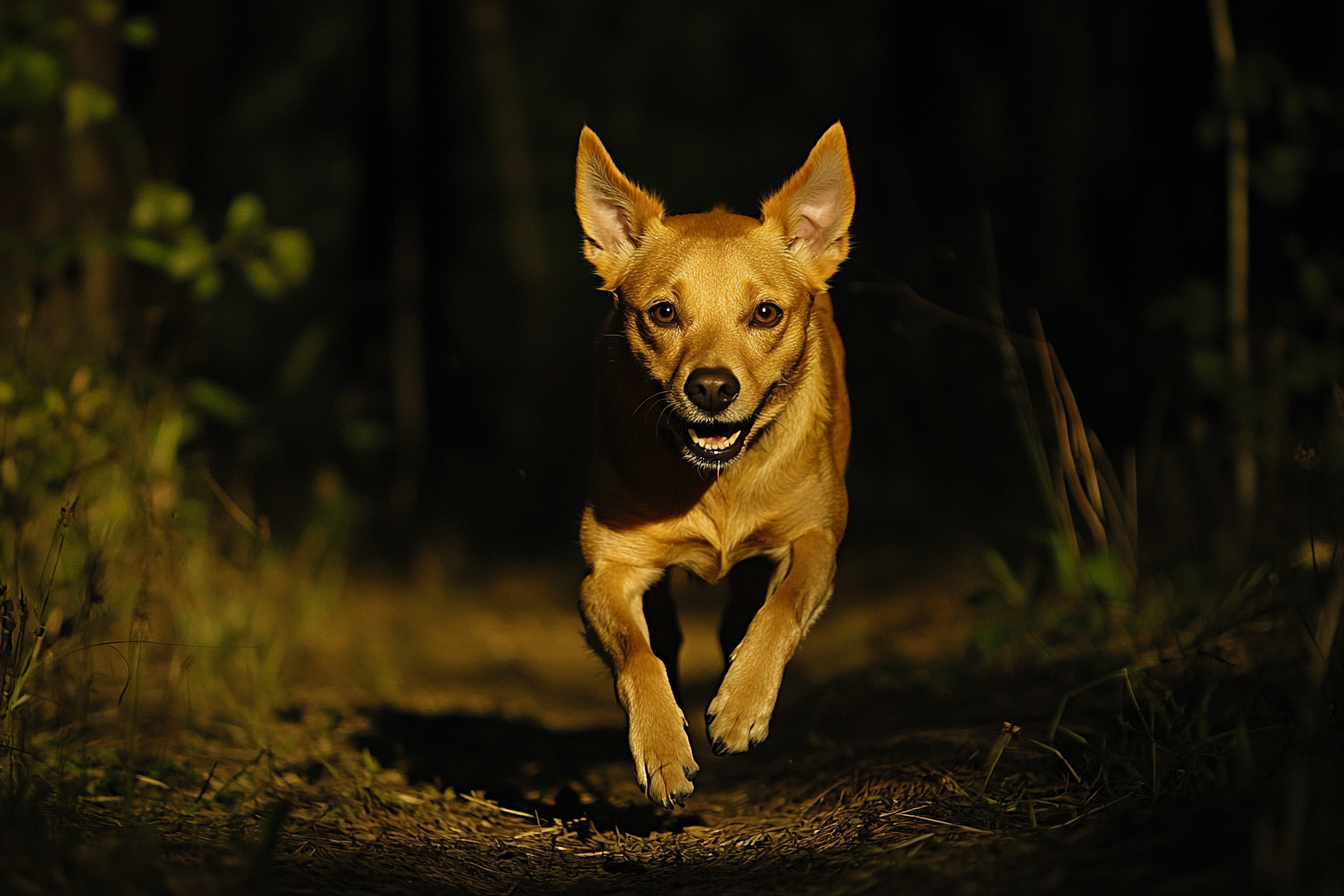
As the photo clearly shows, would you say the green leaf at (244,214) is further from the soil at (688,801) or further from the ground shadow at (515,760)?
the ground shadow at (515,760)

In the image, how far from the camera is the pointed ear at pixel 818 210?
161 inches

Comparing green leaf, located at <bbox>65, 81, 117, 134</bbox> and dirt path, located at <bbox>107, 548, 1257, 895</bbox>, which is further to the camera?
green leaf, located at <bbox>65, 81, 117, 134</bbox>

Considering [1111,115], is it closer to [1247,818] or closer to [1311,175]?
[1311,175]

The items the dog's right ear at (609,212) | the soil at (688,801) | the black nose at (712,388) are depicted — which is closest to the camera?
the soil at (688,801)

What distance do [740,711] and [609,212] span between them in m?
2.03

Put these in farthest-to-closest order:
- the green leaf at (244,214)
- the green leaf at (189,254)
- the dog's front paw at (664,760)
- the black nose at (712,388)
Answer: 1. the green leaf at (244,214)
2. the green leaf at (189,254)
3. the black nose at (712,388)
4. the dog's front paw at (664,760)

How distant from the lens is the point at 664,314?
13.0 feet

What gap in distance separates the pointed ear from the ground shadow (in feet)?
6.72

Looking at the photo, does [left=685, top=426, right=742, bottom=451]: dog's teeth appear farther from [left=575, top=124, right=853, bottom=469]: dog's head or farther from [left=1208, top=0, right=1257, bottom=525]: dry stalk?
[left=1208, top=0, right=1257, bottom=525]: dry stalk

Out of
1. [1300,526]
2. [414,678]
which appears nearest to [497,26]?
[414,678]

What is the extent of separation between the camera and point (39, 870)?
2238 millimetres

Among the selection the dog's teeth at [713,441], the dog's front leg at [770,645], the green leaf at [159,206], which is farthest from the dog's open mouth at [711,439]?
the green leaf at [159,206]

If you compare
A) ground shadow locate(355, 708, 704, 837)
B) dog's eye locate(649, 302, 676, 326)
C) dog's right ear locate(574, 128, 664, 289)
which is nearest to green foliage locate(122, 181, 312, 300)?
dog's right ear locate(574, 128, 664, 289)

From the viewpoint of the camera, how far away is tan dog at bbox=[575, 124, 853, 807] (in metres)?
3.67
